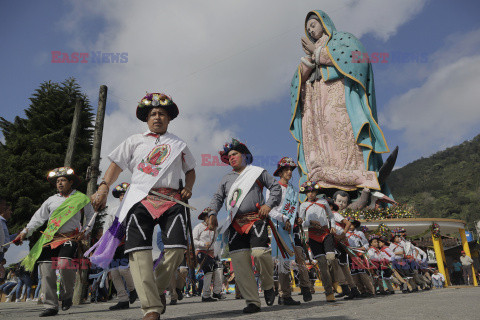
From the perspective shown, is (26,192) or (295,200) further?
(26,192)

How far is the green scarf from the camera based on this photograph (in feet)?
19.0

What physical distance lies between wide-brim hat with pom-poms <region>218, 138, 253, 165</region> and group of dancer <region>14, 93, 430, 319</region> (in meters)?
0.01

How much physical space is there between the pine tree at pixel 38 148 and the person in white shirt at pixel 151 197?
1743cm

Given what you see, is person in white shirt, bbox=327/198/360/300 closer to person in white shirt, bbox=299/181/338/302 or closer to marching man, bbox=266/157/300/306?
person in white shirt, bbox=299/181/338/302

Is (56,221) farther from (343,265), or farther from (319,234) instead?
(343,265)

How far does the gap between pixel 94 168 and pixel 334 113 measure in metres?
15.5

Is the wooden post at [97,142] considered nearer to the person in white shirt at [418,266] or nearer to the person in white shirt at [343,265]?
the person in white shirt at [343,265]

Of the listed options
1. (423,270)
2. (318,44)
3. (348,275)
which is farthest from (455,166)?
(348,275)

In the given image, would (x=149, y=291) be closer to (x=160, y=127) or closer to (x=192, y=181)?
(x=192, y=181)

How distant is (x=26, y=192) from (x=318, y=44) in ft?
57.3

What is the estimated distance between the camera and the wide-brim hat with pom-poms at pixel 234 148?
535 centimetres

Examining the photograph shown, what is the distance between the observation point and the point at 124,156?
3996 mm

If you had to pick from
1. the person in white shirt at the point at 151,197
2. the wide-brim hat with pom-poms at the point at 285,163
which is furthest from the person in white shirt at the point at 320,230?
the person in white shirt at the point at 151,197

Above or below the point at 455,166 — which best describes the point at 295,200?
below
